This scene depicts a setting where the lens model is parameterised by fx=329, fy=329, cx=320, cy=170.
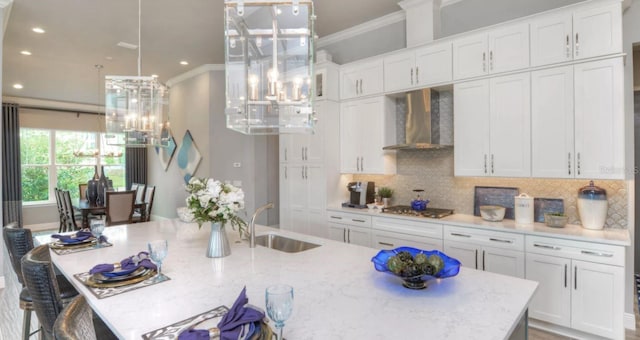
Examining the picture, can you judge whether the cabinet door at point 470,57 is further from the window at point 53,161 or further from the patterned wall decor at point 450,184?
the window at point 53,161

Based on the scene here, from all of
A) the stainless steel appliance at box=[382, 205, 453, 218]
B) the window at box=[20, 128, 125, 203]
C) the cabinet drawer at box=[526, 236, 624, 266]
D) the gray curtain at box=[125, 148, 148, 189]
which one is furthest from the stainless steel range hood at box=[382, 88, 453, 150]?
the window at box=[20, 128, 125, 203]

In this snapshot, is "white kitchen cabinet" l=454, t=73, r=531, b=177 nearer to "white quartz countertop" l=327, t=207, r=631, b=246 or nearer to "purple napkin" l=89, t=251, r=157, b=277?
"white quartz countertop" l=327, t=207, r=631, b=246

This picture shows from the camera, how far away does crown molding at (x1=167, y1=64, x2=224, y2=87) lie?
5.92m

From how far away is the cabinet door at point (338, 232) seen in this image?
12.9 feet

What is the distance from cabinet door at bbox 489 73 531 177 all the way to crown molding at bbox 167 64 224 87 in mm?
4591

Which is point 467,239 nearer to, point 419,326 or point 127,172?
point 419,326

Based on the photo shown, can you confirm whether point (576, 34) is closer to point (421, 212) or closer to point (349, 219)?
point (421, 212)

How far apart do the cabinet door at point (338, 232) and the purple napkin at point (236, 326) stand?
286 cm

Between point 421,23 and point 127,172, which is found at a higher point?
point 421,23

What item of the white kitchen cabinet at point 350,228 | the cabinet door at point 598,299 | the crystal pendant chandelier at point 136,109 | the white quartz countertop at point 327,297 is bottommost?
the cabinet door at point 598,299

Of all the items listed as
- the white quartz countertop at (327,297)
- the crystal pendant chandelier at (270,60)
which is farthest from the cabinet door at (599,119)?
the crystal pendant chandelier at (270,60)

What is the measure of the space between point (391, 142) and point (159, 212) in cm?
589

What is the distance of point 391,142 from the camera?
396 centimetres

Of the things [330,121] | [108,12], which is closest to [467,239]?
[330,121]
